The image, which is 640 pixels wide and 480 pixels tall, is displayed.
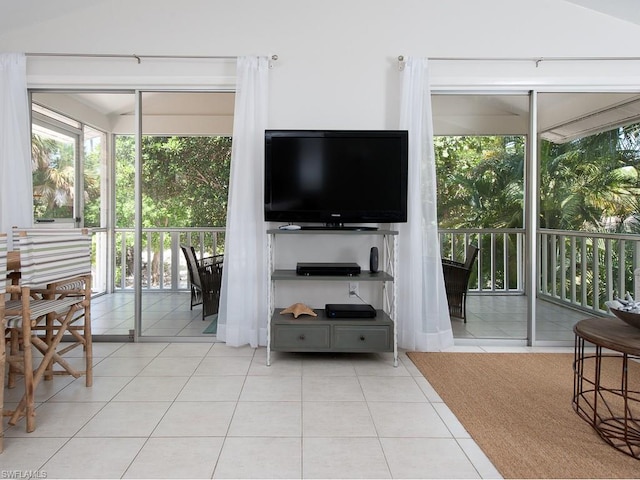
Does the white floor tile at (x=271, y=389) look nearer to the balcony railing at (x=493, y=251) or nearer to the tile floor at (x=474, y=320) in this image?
the tile floor at (x=474, y=320)

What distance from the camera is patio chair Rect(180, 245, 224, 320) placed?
369cm

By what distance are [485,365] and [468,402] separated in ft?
2.36

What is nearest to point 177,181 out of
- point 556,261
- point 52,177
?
point 52,177

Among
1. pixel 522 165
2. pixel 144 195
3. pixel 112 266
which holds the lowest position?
pixel 112 266

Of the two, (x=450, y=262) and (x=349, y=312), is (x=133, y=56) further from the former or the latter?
(x=450, y=262)

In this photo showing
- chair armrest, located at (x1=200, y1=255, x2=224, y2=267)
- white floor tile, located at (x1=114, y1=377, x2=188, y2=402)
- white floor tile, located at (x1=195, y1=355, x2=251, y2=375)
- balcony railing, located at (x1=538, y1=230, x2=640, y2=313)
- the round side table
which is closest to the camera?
the round side table

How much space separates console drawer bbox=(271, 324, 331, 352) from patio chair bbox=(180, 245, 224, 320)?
90 centimetres

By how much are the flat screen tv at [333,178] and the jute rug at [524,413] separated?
47.2 inches

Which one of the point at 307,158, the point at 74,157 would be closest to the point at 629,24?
the point at 307,158

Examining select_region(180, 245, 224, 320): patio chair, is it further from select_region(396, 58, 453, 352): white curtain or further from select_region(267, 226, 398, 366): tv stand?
select_region(396, 58, 453, 352): white curtain

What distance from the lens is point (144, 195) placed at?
142 inches

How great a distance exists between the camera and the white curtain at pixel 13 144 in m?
3.26

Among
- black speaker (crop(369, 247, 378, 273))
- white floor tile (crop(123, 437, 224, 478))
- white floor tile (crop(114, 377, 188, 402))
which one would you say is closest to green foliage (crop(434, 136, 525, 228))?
black speaker (crop(369, 247, 378, 273))

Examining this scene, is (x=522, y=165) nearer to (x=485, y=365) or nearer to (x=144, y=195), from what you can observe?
(x=485, y=365)
